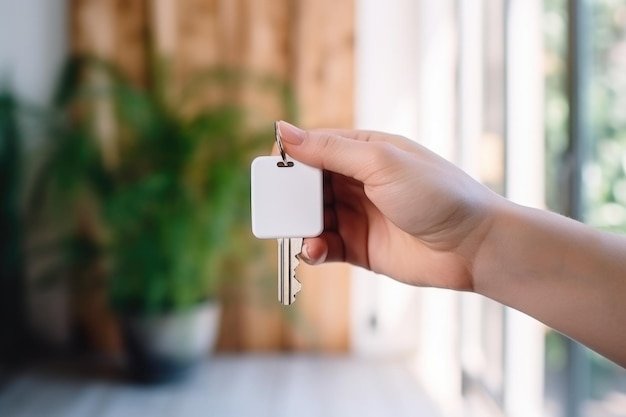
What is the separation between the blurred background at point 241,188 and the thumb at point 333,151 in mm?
1095

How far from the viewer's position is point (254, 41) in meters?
2.67

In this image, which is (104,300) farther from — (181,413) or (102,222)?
(181,413)

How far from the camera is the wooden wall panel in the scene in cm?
266

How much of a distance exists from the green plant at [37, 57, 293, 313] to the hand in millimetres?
1461

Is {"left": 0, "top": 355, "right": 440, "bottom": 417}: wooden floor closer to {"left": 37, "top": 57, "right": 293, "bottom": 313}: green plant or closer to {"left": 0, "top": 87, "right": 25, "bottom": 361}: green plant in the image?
{"left": 0, "top": 87, "right": 25, "bottom": 361}: green plant

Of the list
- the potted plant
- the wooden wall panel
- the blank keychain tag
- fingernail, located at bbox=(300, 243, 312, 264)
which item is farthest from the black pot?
the blank keychain tag

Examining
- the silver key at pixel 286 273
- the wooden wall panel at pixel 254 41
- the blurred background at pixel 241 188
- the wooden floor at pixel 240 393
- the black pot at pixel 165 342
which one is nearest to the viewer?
the silver key at pixel 286 273

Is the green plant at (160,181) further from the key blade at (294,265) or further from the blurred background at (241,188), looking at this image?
the key blade at (294,265)

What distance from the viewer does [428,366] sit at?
265 centimetres

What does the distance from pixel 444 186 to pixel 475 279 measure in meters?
0.14

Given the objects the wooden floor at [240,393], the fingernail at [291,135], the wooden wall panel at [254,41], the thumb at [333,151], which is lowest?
the wooden floor at [240,393]

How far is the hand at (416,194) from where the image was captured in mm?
821

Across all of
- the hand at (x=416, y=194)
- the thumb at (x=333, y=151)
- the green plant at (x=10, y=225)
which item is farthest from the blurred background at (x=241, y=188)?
the thumb at (x=333, y=151)

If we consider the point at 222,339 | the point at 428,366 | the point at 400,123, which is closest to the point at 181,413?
the point at 222,339
